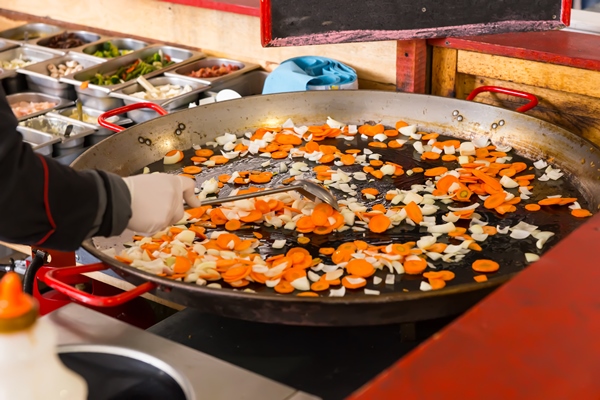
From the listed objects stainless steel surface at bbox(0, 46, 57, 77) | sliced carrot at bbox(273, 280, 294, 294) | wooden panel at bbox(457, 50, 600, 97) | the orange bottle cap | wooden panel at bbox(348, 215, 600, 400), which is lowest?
sliced carrot at bbox(273, 280, 294, 294)

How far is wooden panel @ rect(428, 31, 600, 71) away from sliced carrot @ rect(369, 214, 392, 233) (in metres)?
0.74

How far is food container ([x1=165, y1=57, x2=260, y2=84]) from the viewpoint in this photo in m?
2.82

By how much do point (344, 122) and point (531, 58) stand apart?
561 mm

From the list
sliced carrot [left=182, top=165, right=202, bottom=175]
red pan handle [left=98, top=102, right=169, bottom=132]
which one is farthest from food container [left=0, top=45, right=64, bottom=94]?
sliced carrot [left=182, top=165, right=202, bottom=175]

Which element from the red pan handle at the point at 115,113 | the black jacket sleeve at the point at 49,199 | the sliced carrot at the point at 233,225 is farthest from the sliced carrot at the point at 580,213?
the red pan handle at the point at 115,113

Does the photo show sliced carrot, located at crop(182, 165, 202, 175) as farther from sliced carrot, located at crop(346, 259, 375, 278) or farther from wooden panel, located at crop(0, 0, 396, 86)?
wooden panel, located at crop(0, 0, 396, 86)

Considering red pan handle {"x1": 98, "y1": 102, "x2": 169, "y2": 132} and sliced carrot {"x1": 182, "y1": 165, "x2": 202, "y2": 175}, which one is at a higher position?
red pan handle {"x1": 98, "y1": 102, "x2": 169, "y2": 132}

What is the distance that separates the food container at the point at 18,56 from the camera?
121 inches

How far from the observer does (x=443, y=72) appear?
2.32 meters

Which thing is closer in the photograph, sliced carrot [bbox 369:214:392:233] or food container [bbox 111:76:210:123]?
sliced carrot [bbox 369:214:392:233]

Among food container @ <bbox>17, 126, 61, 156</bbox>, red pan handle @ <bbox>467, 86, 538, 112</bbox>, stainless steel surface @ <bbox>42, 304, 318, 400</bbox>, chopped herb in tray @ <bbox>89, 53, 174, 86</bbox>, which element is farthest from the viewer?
chopped herb in tray @ <bbox>89, 53, 174, 86</bbox>

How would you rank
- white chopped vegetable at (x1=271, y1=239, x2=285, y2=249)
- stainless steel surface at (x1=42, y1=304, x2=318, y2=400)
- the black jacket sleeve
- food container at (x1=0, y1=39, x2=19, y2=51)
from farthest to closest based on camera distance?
1. food container at (x1=0, y1=39, x2=19, y2=51)
2. white chopped vegetable at (x1=271, y1=239, x2=285, y2=249)
3. the black jacket sleeve
4. stainless steel surface at (x1=42, y1=304, x2=318, y2=400)

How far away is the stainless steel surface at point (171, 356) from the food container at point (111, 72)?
1845 mm

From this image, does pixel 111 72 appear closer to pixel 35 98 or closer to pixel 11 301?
pixel 35 98
